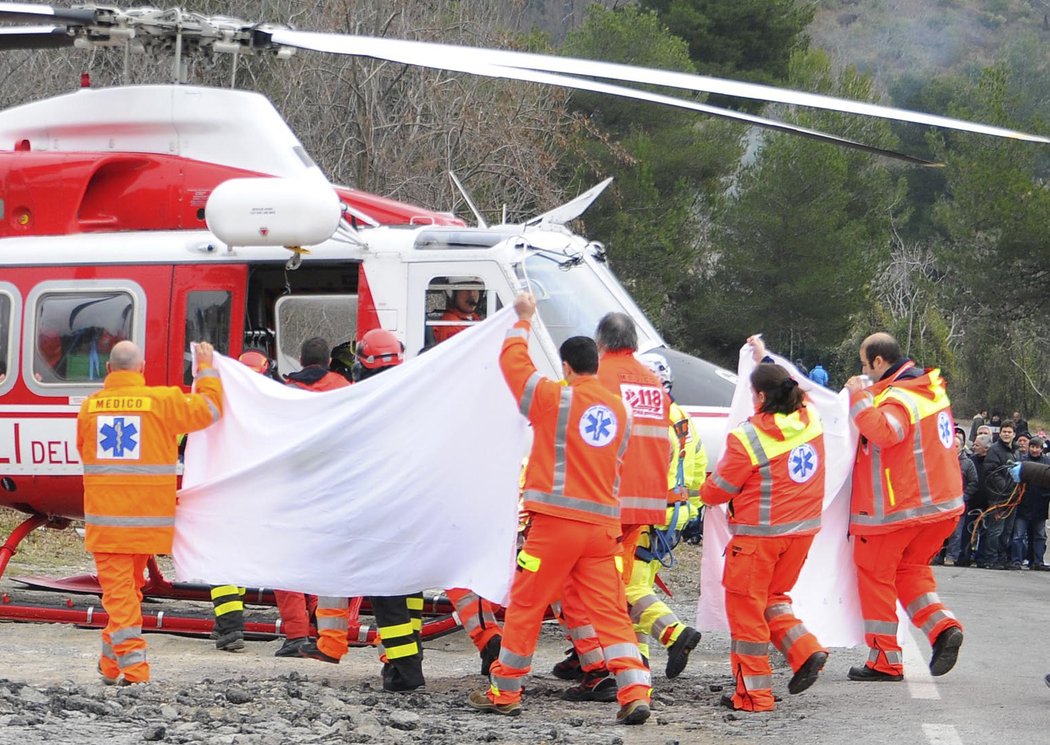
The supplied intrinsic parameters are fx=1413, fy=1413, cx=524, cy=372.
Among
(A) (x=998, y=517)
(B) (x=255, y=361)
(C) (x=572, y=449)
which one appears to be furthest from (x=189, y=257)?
(A) (x=998, y=517)

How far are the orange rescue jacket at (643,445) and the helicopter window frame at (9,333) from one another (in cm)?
457

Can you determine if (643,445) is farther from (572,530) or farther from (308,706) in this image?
(308,706)

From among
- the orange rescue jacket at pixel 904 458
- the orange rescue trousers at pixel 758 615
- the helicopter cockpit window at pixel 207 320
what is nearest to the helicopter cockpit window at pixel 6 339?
the helicopter cockpit window at pixel 207 320

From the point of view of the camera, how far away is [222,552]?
7953 mm

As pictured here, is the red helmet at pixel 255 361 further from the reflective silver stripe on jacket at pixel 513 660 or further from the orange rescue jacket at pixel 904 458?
the orange rescue jacket at pixel 904 458

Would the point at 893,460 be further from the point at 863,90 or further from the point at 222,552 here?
the point at 863,90

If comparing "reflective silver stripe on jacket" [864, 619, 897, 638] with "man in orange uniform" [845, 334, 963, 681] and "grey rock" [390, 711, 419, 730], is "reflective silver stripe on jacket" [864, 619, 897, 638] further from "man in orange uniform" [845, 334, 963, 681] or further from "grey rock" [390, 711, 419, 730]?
"grey rock" [390, 711, 419, 730]

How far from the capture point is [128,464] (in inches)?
295

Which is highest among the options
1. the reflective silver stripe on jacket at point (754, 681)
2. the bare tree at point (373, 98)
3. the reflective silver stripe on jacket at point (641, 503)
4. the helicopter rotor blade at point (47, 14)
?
the bare tree at point (373, 98)

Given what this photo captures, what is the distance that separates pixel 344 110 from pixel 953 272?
21.2 m

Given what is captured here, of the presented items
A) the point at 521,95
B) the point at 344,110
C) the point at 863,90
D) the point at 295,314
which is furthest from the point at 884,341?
the point at 863,90

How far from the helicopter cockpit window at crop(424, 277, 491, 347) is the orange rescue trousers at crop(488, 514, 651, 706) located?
2.91 metres

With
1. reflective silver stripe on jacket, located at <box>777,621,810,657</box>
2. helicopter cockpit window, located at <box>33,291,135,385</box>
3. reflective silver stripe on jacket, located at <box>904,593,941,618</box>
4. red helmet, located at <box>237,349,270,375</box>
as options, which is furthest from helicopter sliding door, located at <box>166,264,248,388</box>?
reflective silver stripe on jacket, located at <box>904,593,941,618</box>

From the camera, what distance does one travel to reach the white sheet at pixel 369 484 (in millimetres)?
7617
